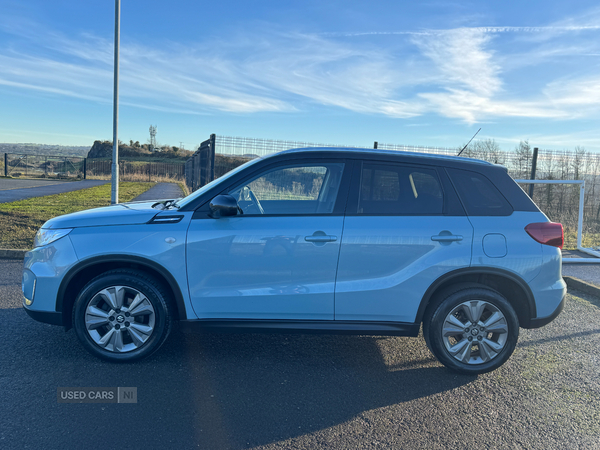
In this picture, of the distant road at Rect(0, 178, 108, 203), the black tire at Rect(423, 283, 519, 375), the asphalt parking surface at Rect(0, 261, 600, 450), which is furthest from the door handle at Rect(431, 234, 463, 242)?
the distant road at Rect(0, 178, 108, 203)

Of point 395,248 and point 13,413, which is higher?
point 395,248

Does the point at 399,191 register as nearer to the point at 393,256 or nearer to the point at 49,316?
the point at 393,256

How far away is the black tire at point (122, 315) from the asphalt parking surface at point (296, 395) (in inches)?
6.1

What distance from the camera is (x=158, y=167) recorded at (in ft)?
174

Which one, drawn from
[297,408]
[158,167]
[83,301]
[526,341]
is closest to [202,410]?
[297,408]

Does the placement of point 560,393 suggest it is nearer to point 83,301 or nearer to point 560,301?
point 560,301

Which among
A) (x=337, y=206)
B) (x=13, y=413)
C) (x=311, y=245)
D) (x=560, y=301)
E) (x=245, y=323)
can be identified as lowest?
(x=13, y=413)

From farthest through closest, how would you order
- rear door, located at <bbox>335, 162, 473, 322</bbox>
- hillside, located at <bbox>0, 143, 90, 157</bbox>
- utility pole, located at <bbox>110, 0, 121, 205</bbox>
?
hillside, located at <bbox>0, 143, 90, 157</bbox> → utility pole, located at <bbox>110, 0, 121, 205</bbox> → rear door, located at <bbox>335, 162, 473, 322</bbox>

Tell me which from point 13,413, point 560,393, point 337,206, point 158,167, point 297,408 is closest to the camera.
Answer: point 13,413

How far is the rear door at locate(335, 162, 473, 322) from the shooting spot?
3752mm

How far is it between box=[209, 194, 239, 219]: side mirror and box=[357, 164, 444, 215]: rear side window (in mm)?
1028

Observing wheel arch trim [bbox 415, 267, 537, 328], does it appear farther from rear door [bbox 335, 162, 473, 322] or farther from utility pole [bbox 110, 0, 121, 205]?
utility pole [bbox 110, 0, 121, 205]

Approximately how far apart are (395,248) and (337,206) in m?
0.59

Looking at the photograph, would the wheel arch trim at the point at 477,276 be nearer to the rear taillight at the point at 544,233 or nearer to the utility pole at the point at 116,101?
the rear taillight at the point at 544,233
